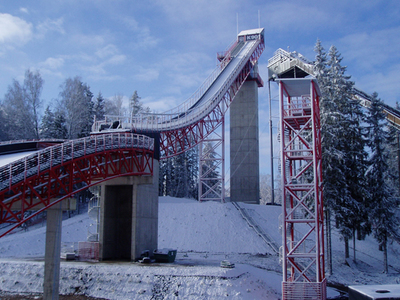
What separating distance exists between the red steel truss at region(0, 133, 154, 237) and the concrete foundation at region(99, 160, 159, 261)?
132 cm

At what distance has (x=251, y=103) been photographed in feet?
168

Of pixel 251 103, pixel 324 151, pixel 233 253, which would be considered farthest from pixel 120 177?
pixel 251 103

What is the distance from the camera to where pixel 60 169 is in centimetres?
2306

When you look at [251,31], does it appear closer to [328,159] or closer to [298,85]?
[328,159]

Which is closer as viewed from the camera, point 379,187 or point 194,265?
point 194,265

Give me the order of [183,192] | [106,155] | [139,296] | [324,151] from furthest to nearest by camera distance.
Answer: [183,192], [324,151], [106,155], [139,296]

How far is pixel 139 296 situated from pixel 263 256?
14.0 meters

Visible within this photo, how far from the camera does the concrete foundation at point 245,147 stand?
1978 inches

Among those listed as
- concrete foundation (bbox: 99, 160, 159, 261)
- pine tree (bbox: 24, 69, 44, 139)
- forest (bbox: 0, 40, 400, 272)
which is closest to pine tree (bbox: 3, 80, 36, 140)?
pine tree (bbox: 24, 69, 44, 139)

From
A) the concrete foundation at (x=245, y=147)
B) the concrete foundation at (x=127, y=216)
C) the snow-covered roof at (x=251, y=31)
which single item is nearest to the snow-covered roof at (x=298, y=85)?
the concrete foundation at (x=127, y=216)

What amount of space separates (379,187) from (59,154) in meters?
25.0

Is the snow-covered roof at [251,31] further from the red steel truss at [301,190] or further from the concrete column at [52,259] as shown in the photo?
the concrete column at [52,259]

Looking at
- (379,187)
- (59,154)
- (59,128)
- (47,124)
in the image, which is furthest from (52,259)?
(47,124)

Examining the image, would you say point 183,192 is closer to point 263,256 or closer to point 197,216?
point 197,216
